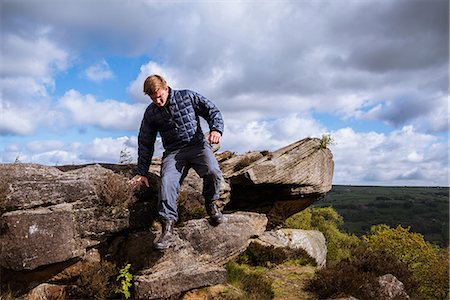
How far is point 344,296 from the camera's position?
35.1 ft

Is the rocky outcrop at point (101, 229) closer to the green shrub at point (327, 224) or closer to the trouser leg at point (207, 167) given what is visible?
the trouser leg at point (207, 167)

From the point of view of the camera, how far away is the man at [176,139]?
8.84 metres

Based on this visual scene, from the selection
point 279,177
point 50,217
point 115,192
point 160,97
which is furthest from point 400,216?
point 50,217

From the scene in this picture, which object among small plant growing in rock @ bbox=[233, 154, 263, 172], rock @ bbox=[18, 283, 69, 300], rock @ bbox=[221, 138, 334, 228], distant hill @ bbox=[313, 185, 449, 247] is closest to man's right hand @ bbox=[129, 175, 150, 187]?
rock @ bbox=[18, 283, 69, 300]

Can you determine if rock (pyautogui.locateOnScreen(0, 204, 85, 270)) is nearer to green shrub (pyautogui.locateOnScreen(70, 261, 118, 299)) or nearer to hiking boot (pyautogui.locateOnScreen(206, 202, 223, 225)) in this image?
green shrub (pyautogui.locateOnScreen(70, 261, 118, 299))

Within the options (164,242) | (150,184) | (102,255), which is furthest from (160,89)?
(102,255)

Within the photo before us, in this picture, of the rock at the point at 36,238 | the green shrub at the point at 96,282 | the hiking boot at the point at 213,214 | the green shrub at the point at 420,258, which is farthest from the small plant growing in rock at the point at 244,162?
the green shrub at the point at 420,258

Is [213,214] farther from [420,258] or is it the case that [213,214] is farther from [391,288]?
[420,258]

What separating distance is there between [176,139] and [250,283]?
4687mm

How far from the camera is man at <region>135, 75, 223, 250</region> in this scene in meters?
8.84

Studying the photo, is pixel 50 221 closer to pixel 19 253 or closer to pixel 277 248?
pixel 19 253

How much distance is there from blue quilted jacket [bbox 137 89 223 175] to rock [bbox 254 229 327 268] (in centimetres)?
659

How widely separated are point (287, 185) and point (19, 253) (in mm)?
9403

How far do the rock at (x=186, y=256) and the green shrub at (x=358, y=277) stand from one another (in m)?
2.75
